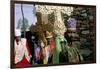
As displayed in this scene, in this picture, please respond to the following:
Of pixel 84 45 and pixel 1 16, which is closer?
pixel 1 16

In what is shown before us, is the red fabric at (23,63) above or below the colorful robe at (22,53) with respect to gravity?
below

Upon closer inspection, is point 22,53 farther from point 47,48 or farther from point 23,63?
point 47,48

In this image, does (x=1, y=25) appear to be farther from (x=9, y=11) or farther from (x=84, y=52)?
(x=84, y=52)

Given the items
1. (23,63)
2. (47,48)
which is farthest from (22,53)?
(47,48)

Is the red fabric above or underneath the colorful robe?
underneath

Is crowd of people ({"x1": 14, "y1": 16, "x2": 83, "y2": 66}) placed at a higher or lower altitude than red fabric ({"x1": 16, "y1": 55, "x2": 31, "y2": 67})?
higher

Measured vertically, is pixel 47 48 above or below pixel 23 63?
above

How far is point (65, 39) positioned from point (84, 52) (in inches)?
9.6

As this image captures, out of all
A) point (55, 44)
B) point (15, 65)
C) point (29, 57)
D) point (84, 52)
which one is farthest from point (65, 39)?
point (15, 65)

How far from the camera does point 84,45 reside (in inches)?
74.4

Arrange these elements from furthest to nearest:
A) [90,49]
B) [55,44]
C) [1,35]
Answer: [90,49], [55,44], [1,35]

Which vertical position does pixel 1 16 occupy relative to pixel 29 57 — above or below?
above

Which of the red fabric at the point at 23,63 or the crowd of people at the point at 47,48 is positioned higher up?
the crowd of people at the point at 47,48

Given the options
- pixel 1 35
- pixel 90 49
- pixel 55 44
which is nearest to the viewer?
pixel 1 35
